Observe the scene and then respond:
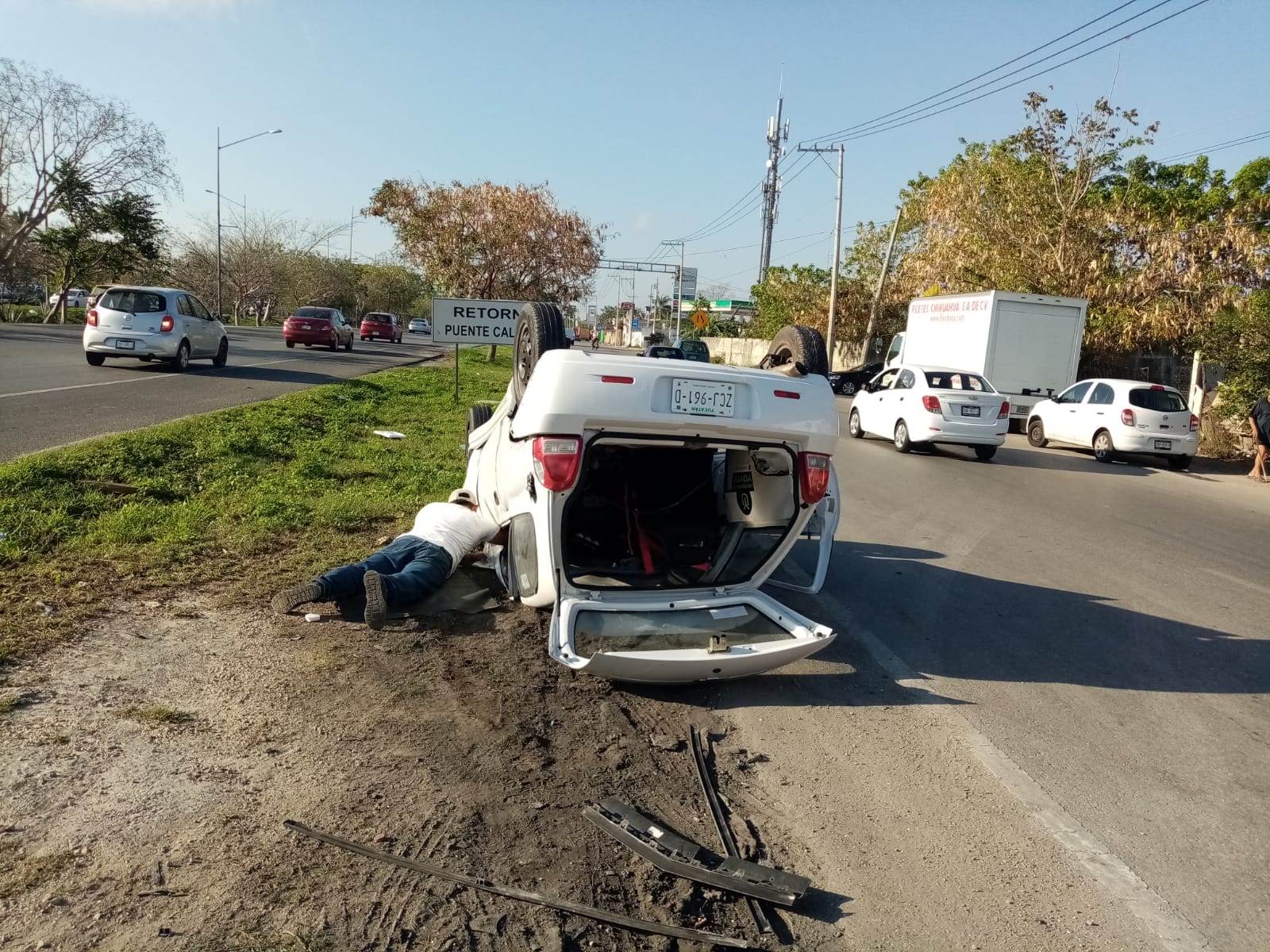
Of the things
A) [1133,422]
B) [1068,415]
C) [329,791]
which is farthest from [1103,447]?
[329,791]

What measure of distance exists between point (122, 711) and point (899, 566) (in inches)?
229

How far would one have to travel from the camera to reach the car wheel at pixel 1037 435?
21000 millimetres

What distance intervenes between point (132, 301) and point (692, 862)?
63.2ft

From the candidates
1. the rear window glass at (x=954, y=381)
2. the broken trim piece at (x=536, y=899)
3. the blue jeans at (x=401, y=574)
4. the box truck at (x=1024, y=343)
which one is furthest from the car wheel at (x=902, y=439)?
the broken trim piece at (x=536, y=899)

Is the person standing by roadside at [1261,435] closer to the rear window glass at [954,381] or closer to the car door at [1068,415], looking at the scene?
the car door at [1068,415]

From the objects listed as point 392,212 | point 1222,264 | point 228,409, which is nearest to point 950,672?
point 228,409

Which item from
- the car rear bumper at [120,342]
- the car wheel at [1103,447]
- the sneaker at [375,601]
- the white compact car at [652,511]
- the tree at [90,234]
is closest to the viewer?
the white compact car at [652,511]

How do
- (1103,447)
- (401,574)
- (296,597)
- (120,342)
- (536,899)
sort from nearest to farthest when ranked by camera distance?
1. (536,899)
2. (296,597)
3. (401,574)
4. (1103,447)
5. (120,342)

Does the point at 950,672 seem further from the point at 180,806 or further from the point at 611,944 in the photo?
the point at 180,806

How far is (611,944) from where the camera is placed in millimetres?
2820

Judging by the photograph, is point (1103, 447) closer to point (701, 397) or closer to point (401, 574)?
point (701, 397)

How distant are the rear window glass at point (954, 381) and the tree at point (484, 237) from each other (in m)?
19.5

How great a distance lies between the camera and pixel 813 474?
5.10m

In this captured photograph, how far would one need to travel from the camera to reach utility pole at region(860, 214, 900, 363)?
45.9 meters
